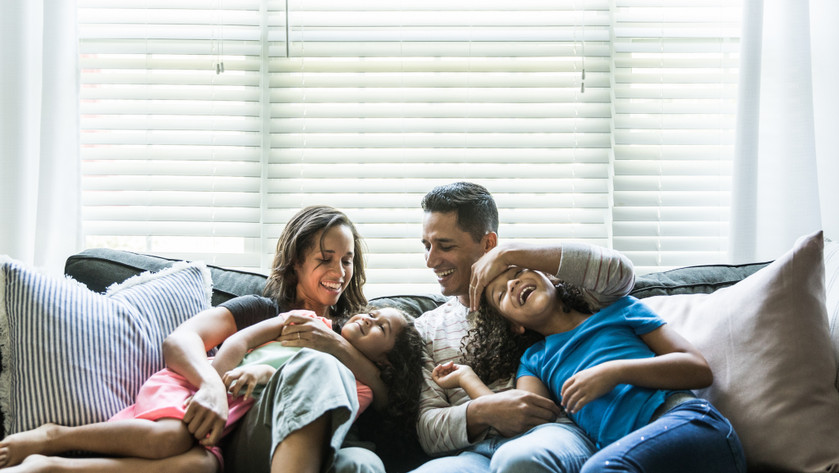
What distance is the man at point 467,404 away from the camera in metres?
1.57

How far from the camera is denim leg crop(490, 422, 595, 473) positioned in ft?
4.89

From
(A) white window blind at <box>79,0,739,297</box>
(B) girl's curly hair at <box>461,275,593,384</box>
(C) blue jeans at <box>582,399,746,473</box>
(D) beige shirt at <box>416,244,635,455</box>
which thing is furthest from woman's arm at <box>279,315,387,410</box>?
(A) white window blind at <box>79,0,739,297</box>

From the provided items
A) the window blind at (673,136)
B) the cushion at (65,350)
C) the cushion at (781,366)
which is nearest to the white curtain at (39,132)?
the cushion at (65,350)

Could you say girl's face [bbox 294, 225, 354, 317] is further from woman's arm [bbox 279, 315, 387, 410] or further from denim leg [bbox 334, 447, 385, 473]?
denim leg [bbox 334, 447, 385, 473]

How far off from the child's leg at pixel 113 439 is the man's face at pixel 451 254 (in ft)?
2.82

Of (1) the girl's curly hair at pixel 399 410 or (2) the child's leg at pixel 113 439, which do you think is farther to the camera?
(1) the girl's curly hair at pixel 399 410

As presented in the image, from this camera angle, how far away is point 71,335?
68.1 inches

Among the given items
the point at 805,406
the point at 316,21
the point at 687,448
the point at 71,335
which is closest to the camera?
the point at 687,448

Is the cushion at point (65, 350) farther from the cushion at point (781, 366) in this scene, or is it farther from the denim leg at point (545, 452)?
the cushion at point (781, 366)

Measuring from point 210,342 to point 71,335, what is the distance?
0.33 meters

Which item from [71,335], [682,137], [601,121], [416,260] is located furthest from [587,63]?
[71,335]

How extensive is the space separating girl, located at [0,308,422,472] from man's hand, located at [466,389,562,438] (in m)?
0.22

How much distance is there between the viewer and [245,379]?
1.74 m

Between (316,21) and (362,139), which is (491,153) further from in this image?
(316,21)
